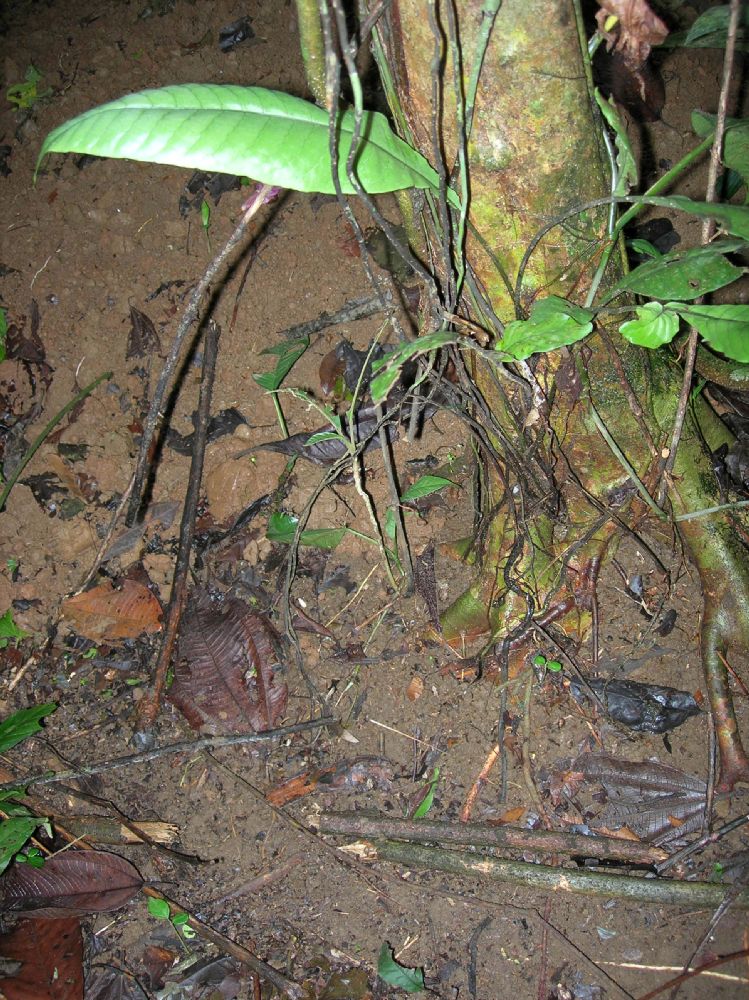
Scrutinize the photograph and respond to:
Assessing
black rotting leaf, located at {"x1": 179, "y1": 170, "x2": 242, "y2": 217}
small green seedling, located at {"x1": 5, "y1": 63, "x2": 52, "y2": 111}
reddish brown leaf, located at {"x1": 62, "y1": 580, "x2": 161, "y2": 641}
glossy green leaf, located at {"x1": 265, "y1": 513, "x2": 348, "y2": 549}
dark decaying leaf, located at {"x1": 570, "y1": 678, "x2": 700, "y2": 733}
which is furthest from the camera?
small green seedling, located at {"x1": 5, "y1": 63, "x2": 52, "y2": 111}

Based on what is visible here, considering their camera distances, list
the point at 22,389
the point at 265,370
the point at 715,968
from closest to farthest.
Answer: the point at 715,968, the point at 265,370, the point at 22,389

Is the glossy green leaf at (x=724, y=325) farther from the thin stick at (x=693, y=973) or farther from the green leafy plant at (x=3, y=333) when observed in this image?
the green leafy plant at (x=3, y=333)

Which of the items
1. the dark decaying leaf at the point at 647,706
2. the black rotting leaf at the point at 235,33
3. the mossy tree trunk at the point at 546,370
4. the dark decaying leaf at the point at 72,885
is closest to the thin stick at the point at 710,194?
the mossy tree trunk at the point at 546,370

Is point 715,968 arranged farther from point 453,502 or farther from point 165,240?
point 165,240

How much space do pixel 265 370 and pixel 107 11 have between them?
2.26 metres

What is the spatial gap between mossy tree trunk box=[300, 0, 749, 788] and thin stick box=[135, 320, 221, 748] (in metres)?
0.90

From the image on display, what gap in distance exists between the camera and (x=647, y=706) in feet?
6.00

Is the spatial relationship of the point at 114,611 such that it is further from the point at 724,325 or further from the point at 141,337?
the point at 724,325

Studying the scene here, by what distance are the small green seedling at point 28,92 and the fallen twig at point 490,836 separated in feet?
11.1

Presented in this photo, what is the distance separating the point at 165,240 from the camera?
2.82 meters

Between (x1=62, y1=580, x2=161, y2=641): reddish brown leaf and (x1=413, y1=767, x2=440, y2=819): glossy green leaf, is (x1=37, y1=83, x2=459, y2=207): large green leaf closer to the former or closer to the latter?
(x1=413, y1=767, x2=440, y2=819): glossy green leaf

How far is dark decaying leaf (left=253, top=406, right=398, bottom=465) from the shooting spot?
2285 millimetres

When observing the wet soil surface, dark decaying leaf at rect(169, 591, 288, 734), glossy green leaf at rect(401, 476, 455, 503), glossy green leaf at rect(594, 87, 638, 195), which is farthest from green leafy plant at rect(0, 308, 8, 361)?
glossy green leaf at rect(594, 87, 638, 195)

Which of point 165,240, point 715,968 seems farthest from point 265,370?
point 715,968
